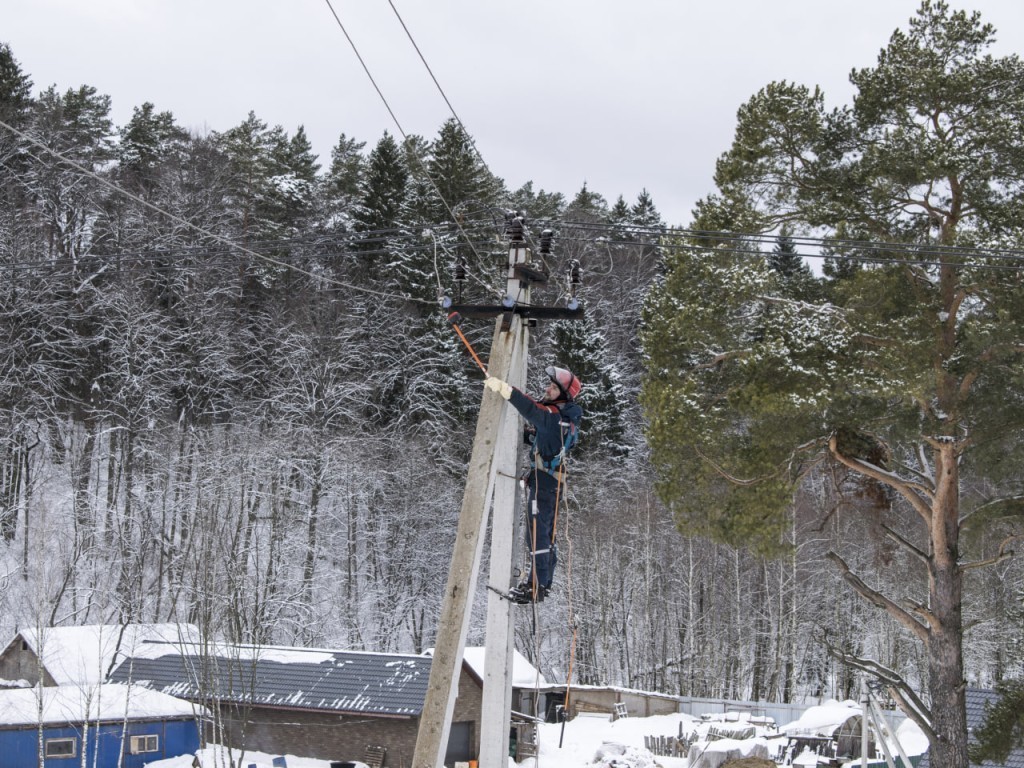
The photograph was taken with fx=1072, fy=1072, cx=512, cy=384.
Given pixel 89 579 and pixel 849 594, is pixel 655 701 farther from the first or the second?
pixel 89 579

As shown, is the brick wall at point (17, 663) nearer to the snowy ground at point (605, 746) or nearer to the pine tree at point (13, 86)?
the snowy ground at point (605, 746)

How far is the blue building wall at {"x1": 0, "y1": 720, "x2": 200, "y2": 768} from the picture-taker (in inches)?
968

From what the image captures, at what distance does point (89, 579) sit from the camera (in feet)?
124

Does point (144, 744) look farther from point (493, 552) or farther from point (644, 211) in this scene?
point (644, 211)

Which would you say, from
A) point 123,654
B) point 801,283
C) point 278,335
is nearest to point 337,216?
point 278,335

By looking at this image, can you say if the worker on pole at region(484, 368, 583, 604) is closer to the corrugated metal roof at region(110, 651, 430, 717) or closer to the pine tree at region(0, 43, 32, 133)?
the corrugated metal roof at region(110, 651, 430, 717)

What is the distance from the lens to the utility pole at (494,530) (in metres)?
6.55

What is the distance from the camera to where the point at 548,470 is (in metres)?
8.23

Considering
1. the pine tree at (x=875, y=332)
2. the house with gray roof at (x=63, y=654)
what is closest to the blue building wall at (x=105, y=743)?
the house with gray roof at (x=63, y=654)

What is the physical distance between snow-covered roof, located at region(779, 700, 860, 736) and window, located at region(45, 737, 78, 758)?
2162cm

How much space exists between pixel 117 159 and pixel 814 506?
1304 inches

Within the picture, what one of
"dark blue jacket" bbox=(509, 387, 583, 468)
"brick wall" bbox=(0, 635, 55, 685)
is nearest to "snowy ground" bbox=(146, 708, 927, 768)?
"brick wall" bbox=(0, 635, 55, 685)

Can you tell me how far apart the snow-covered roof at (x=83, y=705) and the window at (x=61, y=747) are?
1.51ft

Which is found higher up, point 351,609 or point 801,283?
point 801,283
